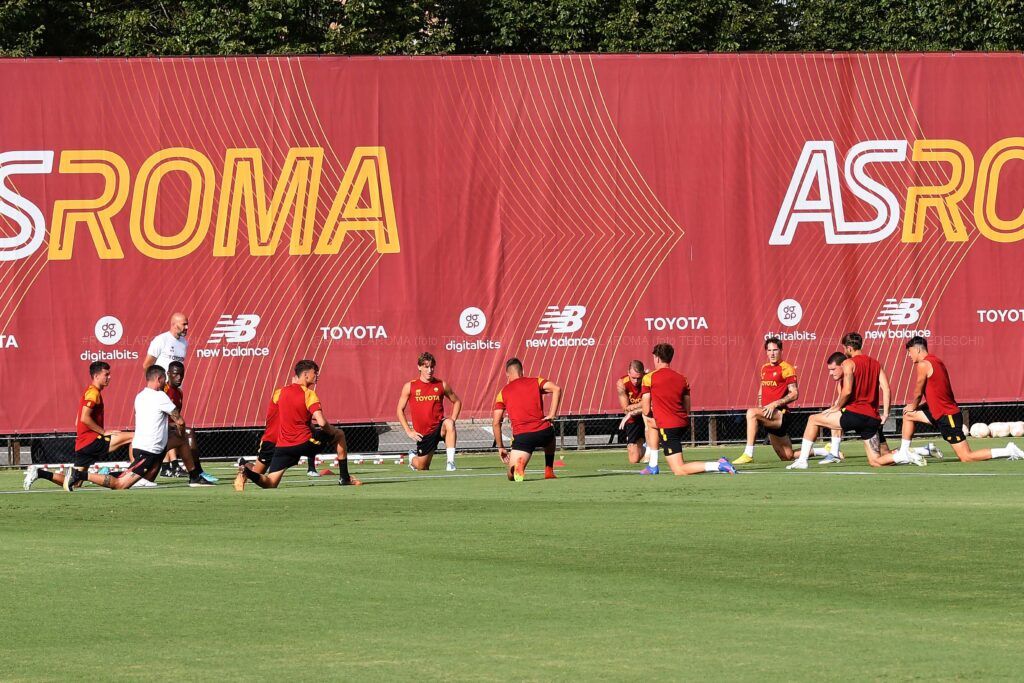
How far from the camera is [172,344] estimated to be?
2309 centimetres

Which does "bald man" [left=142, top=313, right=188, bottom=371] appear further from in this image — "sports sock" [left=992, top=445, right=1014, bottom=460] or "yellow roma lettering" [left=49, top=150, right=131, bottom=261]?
"sports sock" [left=992, top=445, right=1014, bottom=460]

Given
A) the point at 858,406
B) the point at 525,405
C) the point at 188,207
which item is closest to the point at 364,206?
the point at 188,207

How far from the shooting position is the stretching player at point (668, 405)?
66.1 ft

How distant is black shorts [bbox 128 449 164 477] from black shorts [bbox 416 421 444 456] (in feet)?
16.9

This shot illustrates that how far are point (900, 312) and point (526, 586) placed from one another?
60.3 ft

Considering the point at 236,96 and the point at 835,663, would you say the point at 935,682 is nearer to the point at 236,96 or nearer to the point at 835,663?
the point at 835,663

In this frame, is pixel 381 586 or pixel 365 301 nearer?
pixel 381 586

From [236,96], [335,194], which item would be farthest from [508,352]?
[236,96]

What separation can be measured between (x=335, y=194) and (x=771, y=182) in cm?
720

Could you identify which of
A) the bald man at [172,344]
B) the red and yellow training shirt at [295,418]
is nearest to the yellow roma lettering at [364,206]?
the bald man at [172,344]

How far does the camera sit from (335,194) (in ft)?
86.4

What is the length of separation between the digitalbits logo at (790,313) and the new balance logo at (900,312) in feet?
4.28

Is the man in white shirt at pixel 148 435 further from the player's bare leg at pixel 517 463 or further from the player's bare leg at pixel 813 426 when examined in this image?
the player's bare leg at pixel 813 426

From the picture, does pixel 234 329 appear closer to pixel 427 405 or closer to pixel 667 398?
pixel 427 405
